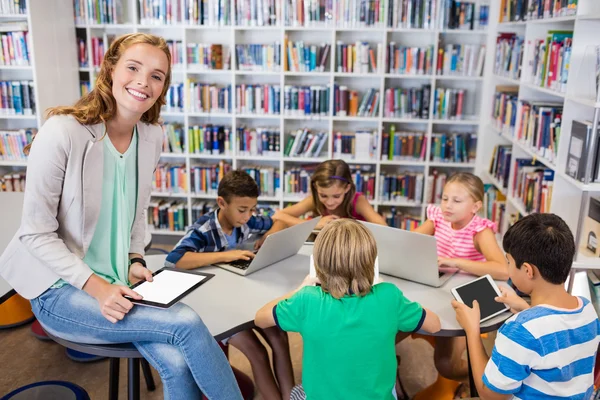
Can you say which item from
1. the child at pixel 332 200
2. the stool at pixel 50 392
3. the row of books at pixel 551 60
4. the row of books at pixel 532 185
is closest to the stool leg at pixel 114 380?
the stool at pixel 50 392

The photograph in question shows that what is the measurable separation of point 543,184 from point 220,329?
6.65ft

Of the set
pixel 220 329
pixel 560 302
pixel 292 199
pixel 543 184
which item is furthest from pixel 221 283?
pixel 292 199

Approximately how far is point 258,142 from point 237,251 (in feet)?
7.55

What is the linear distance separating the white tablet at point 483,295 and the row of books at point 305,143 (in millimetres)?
2604

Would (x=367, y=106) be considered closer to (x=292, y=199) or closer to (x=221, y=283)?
(x=292, y=199)

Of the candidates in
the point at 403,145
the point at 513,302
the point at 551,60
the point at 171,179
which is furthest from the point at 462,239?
the point at 171,179

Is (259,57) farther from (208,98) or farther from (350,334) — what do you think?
(350,334)

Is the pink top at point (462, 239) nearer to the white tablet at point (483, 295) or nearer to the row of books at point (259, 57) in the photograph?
the white tablet at point (483, 295)

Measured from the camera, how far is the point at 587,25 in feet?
8.07

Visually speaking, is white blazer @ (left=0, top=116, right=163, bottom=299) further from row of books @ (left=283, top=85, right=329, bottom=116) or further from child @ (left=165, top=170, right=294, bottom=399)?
row of books @ (left=283, top=85, right=329, bottom=116)

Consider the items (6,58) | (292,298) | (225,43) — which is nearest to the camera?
(292,298)

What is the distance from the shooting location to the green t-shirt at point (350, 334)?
4.97ft

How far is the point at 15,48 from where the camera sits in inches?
155

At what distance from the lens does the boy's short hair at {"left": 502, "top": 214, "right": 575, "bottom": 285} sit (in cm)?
147
